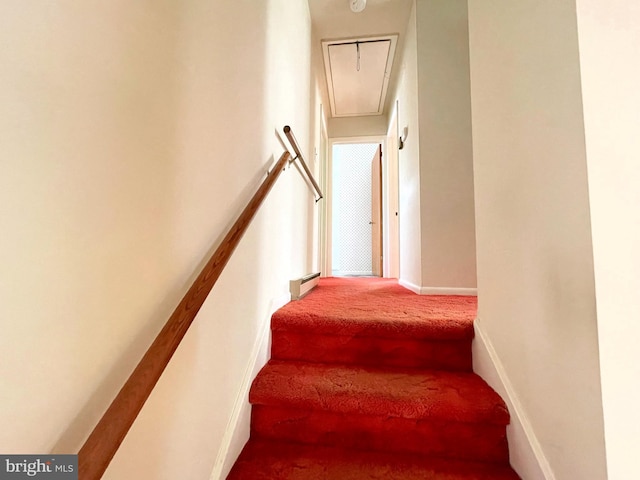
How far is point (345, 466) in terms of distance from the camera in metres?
0.96

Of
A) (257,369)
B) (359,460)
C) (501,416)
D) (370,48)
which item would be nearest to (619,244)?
(501,416)

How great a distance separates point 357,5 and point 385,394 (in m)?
3.04

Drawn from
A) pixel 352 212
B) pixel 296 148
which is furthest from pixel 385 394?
pixel 352 212

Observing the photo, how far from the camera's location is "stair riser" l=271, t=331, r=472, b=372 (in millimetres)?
1311

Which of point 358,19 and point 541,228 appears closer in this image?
point 541,228

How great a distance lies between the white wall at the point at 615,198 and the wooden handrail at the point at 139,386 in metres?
0.91

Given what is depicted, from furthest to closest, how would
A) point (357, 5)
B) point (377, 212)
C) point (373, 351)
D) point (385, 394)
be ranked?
point (377, 212) → point (357, 5) → point (373, 351) → point (385, 394)

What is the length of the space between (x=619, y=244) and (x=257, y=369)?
3.93ft

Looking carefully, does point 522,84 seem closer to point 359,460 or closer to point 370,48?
point 359,460

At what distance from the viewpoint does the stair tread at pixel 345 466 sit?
2.99ft

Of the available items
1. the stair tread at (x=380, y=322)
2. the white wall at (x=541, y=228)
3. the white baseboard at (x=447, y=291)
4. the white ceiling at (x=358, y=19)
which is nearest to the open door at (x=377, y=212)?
the white ceiling at (x=358, y=19)

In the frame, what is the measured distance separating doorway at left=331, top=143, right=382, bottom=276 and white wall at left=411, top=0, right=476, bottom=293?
10.8 ft

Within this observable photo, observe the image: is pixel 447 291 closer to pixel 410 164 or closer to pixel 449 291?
pixel 449 291

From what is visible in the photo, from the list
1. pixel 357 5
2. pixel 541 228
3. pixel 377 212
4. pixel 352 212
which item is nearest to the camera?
pixel 541 228
